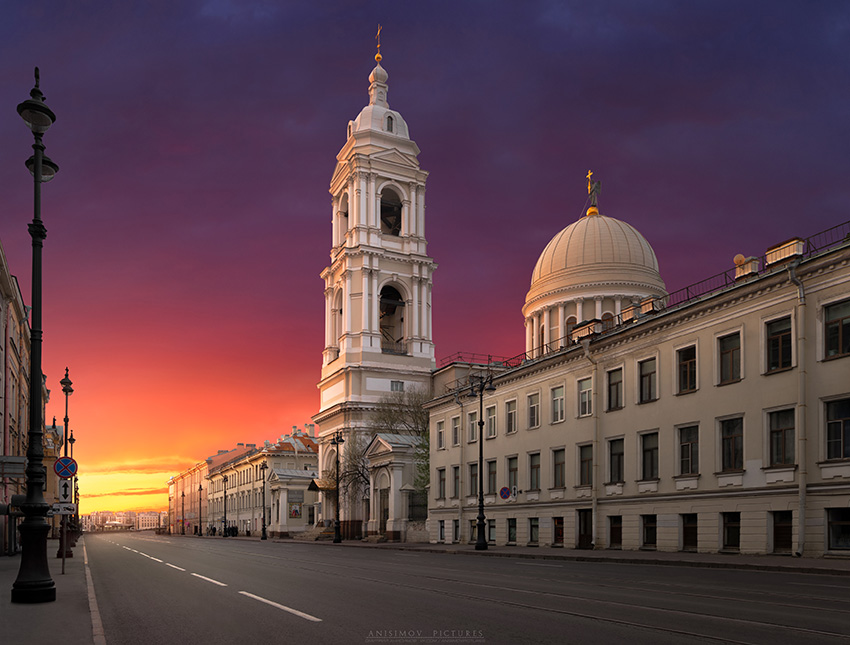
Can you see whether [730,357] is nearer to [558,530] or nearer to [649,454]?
[649,454]

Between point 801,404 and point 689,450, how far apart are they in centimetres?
681

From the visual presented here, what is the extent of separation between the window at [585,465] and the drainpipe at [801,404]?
45.0 ft

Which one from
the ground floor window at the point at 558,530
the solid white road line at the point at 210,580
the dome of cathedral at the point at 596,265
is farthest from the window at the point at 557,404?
the dome of cathedral at the point at 596,265

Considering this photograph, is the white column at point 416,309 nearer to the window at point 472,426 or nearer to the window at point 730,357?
the window at point 472,426

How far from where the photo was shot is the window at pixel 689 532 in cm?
3425

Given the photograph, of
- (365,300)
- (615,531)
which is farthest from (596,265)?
(615,531)

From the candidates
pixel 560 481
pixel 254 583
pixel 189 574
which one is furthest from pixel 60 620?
pixel 560 481

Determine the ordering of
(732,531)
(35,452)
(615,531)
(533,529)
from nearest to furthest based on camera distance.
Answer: (35,452)
(732,531)
(615,531)
(533,529)

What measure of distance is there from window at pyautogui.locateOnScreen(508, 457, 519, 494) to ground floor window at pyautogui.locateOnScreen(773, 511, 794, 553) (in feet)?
65.8

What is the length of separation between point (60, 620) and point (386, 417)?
70262 millimetres

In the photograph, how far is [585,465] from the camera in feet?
139

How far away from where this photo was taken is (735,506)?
3189cm

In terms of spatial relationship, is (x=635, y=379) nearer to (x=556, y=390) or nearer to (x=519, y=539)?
(x=556, y=390)

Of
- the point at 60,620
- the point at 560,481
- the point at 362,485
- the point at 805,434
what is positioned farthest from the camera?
the point at 362,485
